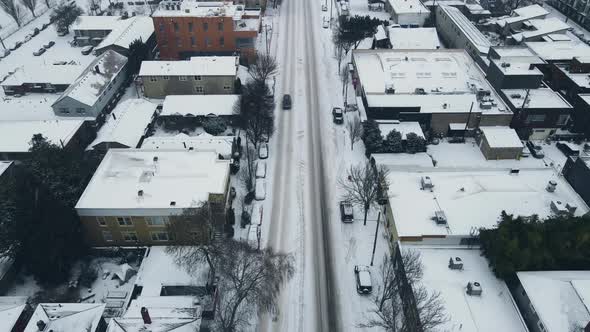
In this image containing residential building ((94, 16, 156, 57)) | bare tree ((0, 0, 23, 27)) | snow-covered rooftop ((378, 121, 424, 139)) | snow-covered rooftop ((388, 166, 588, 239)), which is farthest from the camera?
bare tree ((0, 0, 23, 27))

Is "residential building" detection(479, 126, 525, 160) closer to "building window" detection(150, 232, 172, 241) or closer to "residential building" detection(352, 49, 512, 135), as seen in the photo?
"residential building" detection(352, 49, 512, 135)

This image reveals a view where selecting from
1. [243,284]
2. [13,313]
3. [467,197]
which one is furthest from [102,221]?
[467,197]

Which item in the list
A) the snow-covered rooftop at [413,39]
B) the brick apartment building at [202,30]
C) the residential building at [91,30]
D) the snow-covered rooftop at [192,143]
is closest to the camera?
→ the snow-covered rooftop at [192,143]

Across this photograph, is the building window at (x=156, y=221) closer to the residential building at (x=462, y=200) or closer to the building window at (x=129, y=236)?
the building window at (x=129, y=236)

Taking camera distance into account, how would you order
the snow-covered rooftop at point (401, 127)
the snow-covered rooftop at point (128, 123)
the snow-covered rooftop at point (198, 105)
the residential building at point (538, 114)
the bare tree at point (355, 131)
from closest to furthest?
1. the snow-covered rooftop at point (128, 123)
2. the snow-covered rooftop at point (401, 127)
3. the bare tree at point (355, 131)
4. the residential building at point (538, 114)
5. the snow-covered rooftop at point (198, 105)

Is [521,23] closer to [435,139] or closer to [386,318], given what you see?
Result: [435,139]

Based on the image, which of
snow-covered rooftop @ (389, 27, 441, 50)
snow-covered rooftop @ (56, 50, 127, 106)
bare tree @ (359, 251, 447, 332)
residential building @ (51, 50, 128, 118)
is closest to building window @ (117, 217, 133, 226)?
bare tree @ (359, 251, 447, 332)

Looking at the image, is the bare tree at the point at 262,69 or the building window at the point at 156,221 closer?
the building window at the point at 156,221

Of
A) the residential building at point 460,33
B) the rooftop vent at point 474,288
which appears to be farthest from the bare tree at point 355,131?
the residential building at point 460,33
